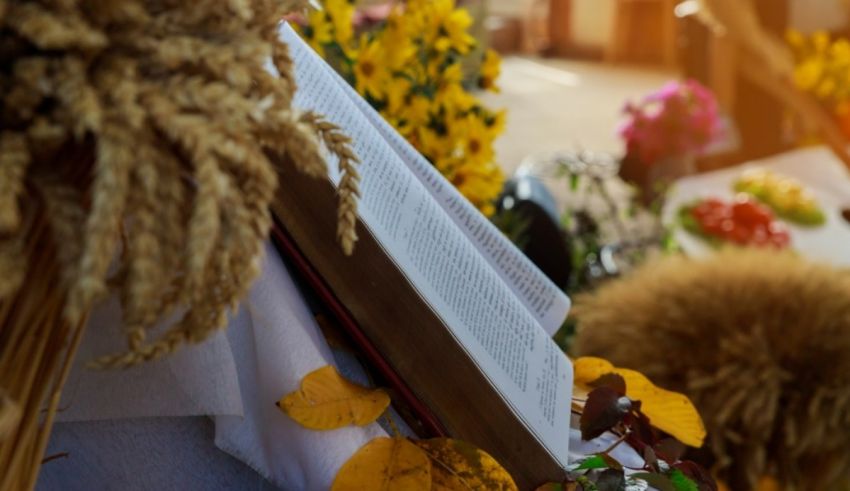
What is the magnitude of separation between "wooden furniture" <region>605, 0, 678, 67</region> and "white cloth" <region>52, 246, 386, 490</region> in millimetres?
6248

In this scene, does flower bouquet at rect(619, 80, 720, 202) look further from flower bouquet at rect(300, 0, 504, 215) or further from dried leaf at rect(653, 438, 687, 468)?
dried leaf at rect(653, 438, 687, 468)

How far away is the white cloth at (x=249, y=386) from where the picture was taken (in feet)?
1.75

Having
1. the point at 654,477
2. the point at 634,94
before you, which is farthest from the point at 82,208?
the point at 634,94

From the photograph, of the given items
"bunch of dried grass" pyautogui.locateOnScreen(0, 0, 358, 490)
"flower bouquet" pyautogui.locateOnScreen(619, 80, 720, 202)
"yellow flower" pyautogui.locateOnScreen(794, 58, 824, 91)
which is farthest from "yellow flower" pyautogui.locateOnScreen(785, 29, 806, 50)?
"bunch of dried grass" pyautogui.locateOnScreen(0, 0, 358, 490)

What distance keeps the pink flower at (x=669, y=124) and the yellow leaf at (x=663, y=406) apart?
85.0 inches

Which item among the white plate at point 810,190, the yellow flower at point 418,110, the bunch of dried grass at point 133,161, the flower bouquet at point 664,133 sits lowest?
the white plate at point 810,190

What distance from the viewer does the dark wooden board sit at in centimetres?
55

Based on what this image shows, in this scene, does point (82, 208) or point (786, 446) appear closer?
point (82, 208)

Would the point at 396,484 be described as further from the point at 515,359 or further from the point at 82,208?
the point at 82,208

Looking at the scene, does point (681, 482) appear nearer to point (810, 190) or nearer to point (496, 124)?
point (496, 124)

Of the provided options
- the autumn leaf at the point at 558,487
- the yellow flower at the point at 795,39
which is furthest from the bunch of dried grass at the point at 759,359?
the yellow flower at the point at 795,39

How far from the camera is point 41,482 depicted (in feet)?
1.86

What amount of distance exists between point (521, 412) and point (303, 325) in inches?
5.1

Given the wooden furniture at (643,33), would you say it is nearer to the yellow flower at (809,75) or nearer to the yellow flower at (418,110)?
the yellow flower at (809,75)
